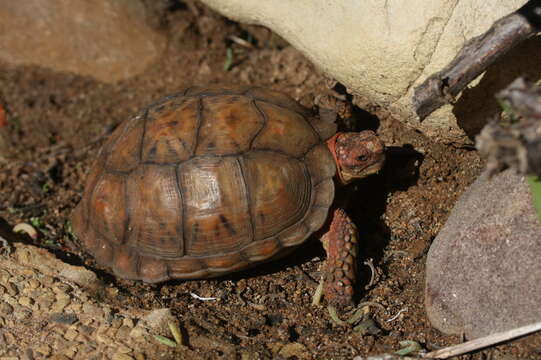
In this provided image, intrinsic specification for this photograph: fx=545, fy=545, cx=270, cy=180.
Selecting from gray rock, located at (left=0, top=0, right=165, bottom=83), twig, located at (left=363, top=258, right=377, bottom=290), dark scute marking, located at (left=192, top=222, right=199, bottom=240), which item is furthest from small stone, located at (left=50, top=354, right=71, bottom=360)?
gray rock, located at (left=0, top=0, right=165, bottom=83)

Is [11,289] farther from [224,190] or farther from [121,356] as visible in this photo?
[224,190]

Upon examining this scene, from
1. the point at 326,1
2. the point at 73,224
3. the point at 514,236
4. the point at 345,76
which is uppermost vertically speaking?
the point at 326,1

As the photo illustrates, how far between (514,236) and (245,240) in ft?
5.07

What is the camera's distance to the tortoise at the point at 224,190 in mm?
3385

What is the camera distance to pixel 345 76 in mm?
3762

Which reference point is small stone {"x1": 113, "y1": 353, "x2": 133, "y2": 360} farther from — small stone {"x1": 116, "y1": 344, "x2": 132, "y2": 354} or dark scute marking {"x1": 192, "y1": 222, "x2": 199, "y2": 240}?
dark scute marking {"x1": 192, "y1": 222, "x2": 199, "y2": 240}

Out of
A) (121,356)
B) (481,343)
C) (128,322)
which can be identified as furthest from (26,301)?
(481,343)

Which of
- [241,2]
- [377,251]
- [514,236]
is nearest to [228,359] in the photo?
[377,251]

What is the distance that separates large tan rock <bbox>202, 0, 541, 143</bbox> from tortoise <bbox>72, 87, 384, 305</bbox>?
396 mm

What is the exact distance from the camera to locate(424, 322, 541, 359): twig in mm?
2701

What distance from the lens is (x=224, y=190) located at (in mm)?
3359

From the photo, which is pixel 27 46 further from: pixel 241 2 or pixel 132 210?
pixel 132 210

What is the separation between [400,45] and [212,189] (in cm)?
144

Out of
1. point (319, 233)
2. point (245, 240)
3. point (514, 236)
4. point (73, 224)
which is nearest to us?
point (514, 236)
